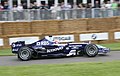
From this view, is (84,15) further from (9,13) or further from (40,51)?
(40,51)

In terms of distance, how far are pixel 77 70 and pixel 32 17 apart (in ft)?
41.2

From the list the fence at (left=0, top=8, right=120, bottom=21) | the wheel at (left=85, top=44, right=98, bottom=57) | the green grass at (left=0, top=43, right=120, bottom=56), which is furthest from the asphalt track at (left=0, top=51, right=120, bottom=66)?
the fence at (left=0, top=8, right=120, bottom=21)

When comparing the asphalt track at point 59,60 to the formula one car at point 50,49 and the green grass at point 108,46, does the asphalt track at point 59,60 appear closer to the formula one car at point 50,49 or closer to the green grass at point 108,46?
the formula one car at point 50,49

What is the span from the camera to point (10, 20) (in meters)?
23.1

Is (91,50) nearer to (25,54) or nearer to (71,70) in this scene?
(25,54)

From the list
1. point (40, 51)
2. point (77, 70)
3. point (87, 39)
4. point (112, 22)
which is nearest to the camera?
point (77, 70)

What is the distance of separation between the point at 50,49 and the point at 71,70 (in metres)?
3.68

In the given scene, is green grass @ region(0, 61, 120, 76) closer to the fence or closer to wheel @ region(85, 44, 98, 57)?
wheel @ region(85, 44, 98, 57)

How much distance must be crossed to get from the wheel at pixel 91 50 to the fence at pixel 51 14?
8.84 metres

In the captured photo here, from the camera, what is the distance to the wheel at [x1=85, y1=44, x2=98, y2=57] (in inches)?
578

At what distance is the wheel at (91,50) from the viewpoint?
14688 mm

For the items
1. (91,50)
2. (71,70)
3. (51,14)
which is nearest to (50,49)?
(91,50)

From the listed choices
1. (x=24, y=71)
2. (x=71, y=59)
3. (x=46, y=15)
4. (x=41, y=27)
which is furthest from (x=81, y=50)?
(x=46, y=15)

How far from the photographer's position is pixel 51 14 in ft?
76.5
